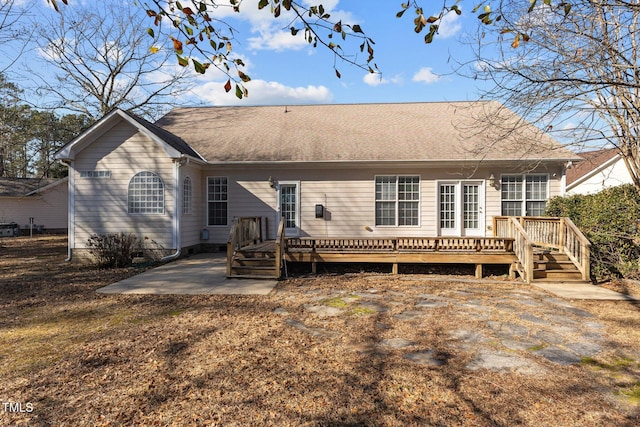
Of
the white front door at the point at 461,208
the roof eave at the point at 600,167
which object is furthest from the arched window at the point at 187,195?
the roof eave at the point at 600,167

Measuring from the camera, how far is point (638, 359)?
157 inches

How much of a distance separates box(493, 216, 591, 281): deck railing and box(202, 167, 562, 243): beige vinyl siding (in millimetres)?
2070

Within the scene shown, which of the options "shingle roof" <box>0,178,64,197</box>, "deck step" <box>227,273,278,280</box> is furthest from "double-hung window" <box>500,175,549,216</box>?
"shingle roof" <box>0,178,64,197</box>

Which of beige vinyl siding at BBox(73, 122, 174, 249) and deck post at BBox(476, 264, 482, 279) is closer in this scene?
deck post at BBox(476, 264, 482, 279)

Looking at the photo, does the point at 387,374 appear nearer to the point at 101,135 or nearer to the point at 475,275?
the point at 475,275

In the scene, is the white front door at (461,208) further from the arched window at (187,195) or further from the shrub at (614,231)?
the arched window at (187,195)

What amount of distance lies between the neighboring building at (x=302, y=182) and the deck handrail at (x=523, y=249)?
9.38 feet

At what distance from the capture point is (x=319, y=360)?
12.7 ft

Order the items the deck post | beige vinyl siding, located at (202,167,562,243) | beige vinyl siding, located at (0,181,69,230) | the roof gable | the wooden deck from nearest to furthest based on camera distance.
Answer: the wooden deck, the deck post, the roof gable, beige vinyl siding, located at (202,167,562,243), beige vinyl siding, located at (0,181,69,230)

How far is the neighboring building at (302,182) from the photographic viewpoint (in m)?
10.8

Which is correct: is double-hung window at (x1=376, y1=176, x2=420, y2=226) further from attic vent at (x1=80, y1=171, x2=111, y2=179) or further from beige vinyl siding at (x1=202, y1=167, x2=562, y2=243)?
attic vent at (x1=80, y1=171, x2=111, y2=179)

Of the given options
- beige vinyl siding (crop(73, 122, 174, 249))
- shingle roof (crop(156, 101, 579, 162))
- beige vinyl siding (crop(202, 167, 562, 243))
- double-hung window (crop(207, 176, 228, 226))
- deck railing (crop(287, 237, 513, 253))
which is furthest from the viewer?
double-hung window (crop(207, 176, 228, 226))

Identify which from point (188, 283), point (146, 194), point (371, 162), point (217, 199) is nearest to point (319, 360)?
point (188, 283)

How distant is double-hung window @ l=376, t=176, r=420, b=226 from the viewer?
12047 mm
